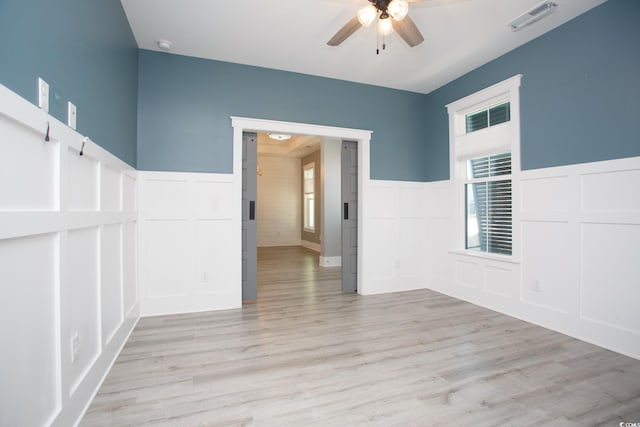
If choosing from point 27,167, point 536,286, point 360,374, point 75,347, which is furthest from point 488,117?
point 75,347

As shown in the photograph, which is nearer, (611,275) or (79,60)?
(79,60)

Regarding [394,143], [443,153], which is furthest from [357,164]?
[443,153]

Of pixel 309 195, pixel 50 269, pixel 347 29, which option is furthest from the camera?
pixel 309 195

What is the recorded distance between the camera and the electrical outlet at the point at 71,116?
153 centimetres

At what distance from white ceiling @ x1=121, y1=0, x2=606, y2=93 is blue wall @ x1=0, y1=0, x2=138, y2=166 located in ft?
1.41

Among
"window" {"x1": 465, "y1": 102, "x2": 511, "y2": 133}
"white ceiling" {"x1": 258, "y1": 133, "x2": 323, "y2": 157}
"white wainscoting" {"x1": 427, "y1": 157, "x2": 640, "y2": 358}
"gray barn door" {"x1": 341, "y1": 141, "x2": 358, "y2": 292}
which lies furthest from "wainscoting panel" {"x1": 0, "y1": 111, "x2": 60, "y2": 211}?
"white ceiling" {"x1": 258, "y1": 133, "x2": 323, "y2": 157}

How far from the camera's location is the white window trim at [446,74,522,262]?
10.6 ft

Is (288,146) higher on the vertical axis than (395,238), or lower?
higher

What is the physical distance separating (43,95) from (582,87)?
3.92 meters

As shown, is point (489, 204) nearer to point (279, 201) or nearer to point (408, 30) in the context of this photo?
point (408, 30)

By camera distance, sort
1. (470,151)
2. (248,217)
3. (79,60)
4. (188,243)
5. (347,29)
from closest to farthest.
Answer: (79,60), (347,29), (188,243), (248,217), (470,151)

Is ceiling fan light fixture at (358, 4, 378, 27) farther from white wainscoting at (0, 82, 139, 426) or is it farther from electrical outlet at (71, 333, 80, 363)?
electrical outlet at (71, 333, 80, 363)

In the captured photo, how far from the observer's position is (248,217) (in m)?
3.70

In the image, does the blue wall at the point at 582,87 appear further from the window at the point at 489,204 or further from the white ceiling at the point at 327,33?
the window at the point at 489,204
